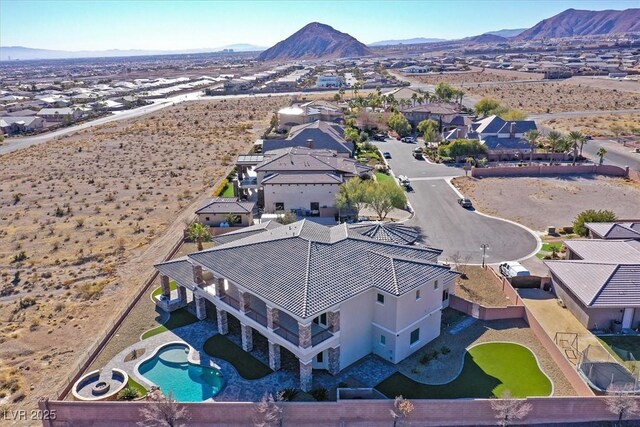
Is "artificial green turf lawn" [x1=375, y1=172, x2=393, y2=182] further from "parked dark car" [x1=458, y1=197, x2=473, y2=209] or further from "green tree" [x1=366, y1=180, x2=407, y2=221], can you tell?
"green tree" [x1=366, y1=180, x2=407, y2=221]

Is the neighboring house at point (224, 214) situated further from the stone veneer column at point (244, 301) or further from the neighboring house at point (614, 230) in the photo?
the neighboring house at point (614, 230)

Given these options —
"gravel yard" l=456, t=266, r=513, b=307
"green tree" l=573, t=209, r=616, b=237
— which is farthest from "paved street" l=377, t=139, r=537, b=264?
"green tree" l=573, t=209, r=616, b=237

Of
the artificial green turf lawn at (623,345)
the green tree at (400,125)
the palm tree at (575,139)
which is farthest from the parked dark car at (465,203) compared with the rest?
the green tree at (400,125)

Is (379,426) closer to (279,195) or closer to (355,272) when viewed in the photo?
(355,272)

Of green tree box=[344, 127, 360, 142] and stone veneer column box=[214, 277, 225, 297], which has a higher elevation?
→ green tree box=[344, 127, 360, 142]

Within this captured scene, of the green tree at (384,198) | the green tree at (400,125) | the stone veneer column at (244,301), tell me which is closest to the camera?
the stone veneer column at (244,301)

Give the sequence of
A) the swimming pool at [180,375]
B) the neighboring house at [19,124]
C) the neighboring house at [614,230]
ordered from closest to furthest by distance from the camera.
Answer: the swimming pool at [180,375]
the neighboring house at [614,230]
the neighboring house at [19,124]

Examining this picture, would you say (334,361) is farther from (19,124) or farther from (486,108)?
(19,124)

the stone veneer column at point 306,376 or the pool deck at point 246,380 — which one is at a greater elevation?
the stone veneer column at point 306,376
